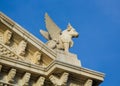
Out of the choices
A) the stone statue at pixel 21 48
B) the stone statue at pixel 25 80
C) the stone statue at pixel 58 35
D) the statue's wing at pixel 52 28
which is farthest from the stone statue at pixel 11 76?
the statue's wing at pixel 52 28

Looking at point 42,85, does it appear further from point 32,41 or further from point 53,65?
point 32,41

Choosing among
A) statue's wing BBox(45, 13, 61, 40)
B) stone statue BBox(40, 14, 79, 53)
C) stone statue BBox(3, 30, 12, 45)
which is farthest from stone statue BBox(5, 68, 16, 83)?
statue's wing BBox(45, 13, 61, 40)

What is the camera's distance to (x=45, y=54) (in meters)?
19.5

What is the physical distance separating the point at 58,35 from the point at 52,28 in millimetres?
726

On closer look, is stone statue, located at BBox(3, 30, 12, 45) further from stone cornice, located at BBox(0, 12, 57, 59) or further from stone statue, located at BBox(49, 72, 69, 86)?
stone statue, located at BBox(49, 72, 69, 86)

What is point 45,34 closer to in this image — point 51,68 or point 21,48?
point 21,48

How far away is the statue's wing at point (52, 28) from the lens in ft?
69.2

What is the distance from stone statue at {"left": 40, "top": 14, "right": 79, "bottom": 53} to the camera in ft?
66.7

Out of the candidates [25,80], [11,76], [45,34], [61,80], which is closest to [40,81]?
[25,80]

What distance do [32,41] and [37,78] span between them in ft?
5.86

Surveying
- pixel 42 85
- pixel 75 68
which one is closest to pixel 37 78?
pixel 42 85

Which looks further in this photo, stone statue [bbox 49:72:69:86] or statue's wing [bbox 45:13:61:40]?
statue's wing [bbox 45:13:61:40]

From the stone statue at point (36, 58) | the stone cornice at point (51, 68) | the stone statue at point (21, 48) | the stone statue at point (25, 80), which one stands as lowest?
the stone statue at point (25, 80)

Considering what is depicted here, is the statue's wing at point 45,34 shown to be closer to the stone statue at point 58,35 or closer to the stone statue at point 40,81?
the stone statue at point 58,35
